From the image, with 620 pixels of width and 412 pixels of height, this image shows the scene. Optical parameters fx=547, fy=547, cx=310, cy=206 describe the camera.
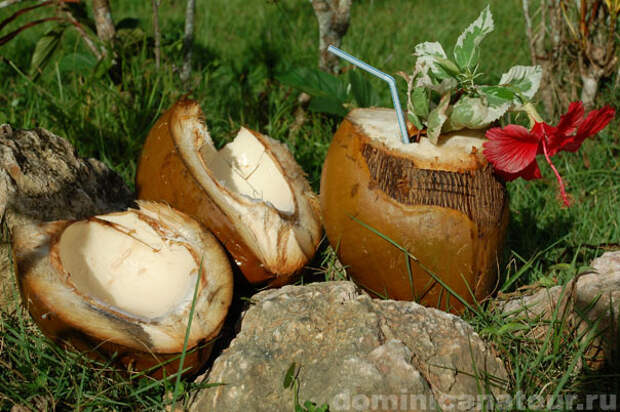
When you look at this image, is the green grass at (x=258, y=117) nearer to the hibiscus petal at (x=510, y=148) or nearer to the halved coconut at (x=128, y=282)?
the halved coconut at (x=128, y=282)

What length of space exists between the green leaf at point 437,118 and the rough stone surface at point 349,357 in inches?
20.5

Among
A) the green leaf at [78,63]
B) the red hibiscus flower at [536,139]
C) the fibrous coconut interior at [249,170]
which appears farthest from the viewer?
the green leaf at [78,63]

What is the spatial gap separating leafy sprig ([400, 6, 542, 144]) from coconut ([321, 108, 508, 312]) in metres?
0.08

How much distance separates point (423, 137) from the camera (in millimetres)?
1722

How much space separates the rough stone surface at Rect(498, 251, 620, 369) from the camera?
5.30ft

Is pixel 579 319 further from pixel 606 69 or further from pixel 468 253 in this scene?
pixel 606 69

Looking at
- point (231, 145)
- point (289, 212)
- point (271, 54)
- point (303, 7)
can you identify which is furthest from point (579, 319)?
point (303, 7)

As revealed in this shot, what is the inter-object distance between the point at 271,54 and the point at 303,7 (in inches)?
48.4

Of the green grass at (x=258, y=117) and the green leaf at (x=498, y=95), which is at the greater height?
the green leaf at (x=498, y=95)

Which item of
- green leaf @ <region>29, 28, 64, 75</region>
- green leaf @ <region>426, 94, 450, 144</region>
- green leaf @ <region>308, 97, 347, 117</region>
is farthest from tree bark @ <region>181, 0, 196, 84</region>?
green leaf @ <region>426, 94, 450, 144</region>

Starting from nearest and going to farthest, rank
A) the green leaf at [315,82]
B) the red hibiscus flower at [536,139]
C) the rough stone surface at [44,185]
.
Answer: the red hibiscus flower at [536,139]
the rough stone surface at [44,185]
the green leaf at [315,82]

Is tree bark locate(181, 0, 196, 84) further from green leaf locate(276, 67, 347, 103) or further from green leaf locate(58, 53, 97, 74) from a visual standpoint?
green leaf locate(276, 67, 347, 103)

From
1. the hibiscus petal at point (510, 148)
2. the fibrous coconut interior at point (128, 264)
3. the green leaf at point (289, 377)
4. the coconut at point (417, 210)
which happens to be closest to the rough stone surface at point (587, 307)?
the coconut at point (417, 210)

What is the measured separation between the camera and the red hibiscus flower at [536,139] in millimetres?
1541
